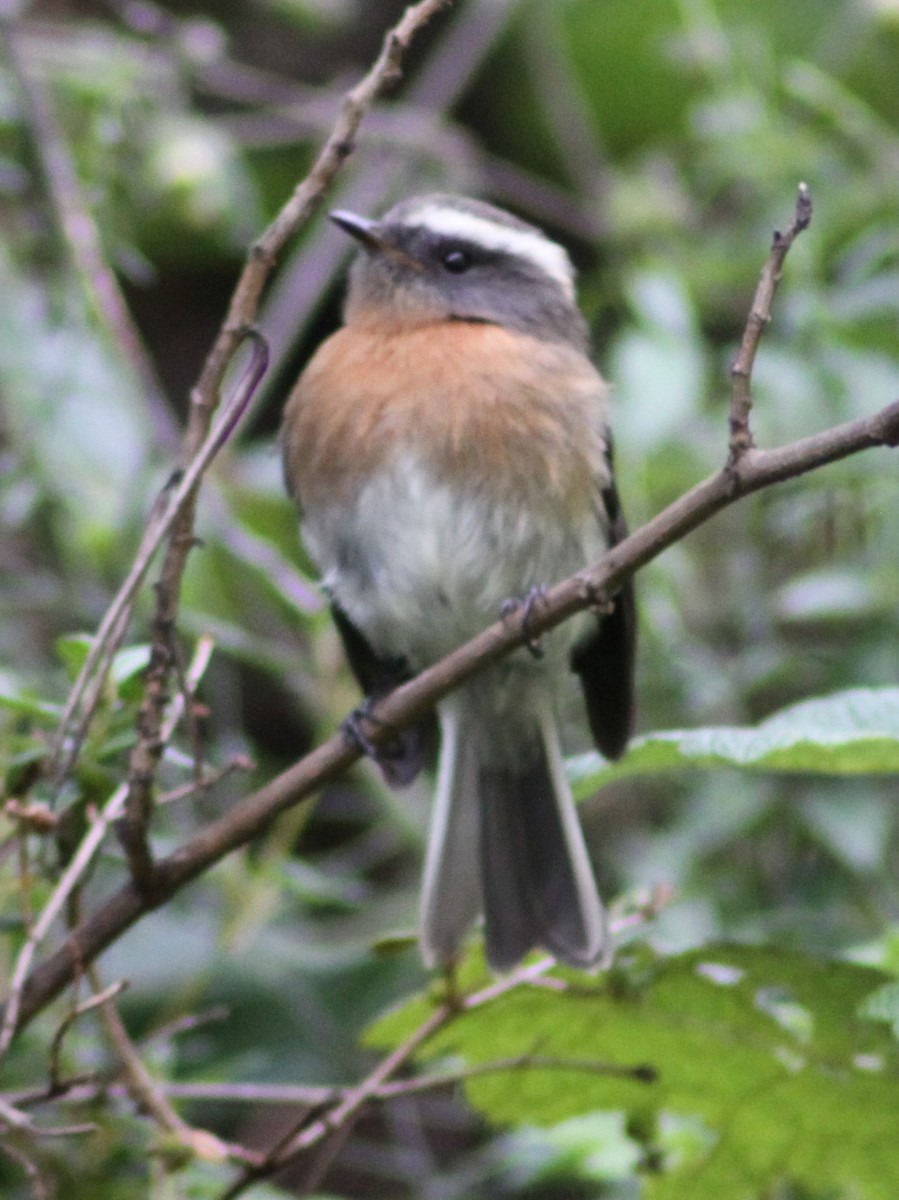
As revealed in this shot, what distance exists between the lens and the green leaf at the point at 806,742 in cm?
211

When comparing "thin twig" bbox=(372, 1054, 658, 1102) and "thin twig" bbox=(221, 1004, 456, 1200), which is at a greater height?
"thin twig" bbox=(221, 1004, 456, 1200)

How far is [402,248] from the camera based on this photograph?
3359mm

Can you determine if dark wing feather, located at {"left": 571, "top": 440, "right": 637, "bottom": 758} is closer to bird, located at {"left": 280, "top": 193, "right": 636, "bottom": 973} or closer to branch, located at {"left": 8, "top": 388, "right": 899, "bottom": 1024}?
bird, located at {"left": 280, "top": 193, "right": 636, "bottom": 973}

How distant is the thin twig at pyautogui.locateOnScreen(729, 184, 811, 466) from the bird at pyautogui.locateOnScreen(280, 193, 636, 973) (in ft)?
3.39

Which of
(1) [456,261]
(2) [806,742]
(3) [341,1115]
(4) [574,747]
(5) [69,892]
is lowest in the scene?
(4) [574,747]

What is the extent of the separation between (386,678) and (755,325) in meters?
1.75

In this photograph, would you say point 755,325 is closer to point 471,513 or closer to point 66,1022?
point 66,1022

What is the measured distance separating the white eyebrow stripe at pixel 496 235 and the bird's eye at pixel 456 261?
30 millimetres

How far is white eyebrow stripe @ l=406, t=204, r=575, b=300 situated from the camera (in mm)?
3406

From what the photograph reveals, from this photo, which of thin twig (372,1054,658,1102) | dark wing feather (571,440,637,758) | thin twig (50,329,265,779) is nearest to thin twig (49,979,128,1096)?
thin twig (50,329,265,779)

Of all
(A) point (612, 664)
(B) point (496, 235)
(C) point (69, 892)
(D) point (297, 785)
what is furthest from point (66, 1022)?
(B) point (496, 235)

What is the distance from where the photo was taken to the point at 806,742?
6.89 feet

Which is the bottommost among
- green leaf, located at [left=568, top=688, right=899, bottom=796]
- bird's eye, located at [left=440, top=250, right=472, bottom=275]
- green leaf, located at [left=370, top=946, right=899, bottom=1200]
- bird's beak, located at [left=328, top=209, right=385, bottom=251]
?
green leaf, located at [left=370, top=946, right=899, bottom=1200]

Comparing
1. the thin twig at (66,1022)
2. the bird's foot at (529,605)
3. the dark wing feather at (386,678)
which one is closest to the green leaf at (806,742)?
the bird's foot at (529,605)
